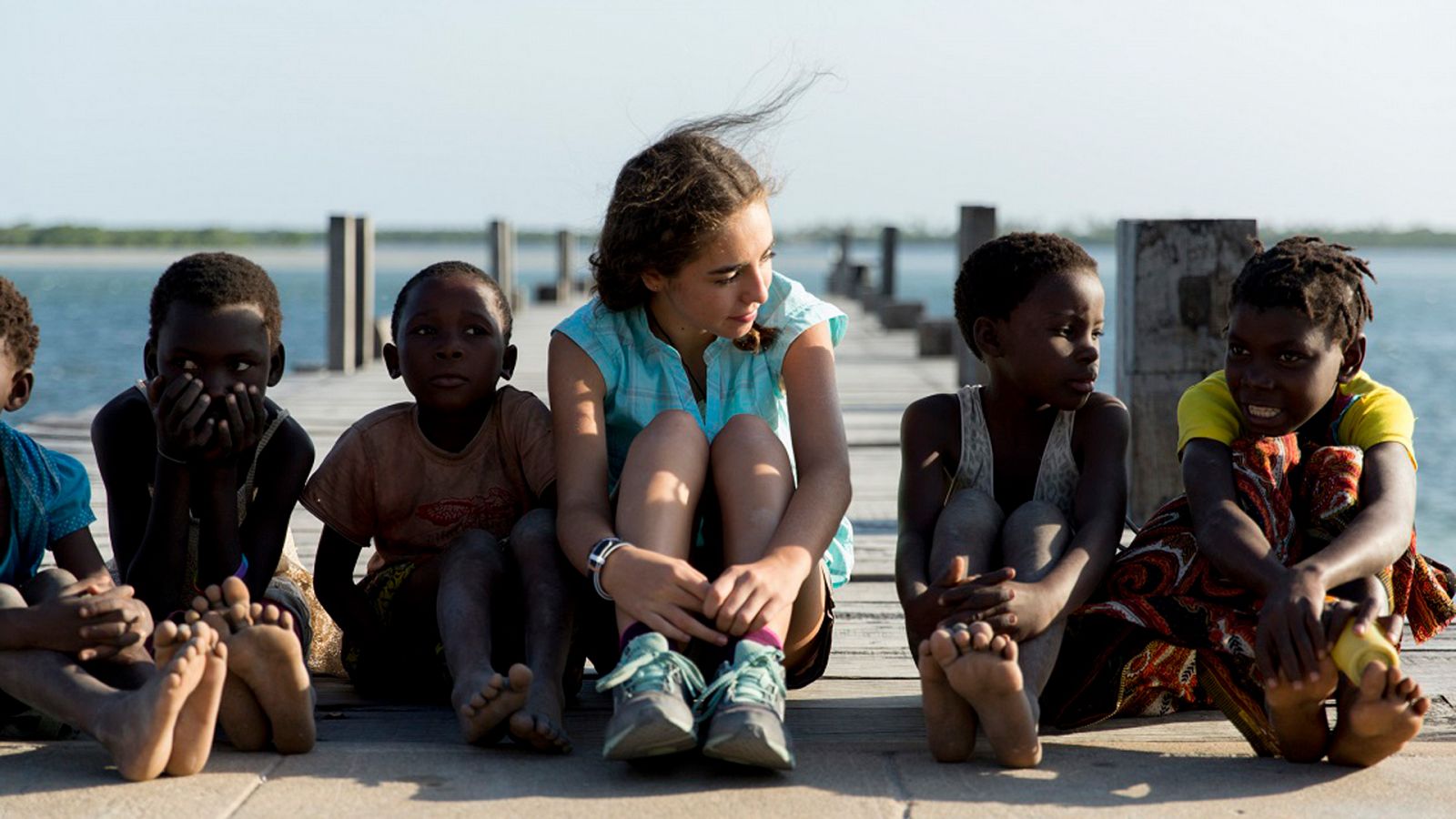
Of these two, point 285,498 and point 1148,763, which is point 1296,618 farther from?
point 285,498

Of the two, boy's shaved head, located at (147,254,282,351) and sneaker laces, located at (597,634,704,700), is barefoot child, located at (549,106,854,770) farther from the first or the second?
boy's shaved head, located at (147,254,282,351)

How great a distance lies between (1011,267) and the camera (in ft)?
9.69

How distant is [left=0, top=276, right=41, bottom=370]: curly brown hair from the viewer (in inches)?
104

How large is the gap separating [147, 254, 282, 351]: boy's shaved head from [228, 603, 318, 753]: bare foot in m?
0.70

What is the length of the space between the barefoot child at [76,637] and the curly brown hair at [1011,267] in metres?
1.52

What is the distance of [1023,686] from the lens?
95.8 inches

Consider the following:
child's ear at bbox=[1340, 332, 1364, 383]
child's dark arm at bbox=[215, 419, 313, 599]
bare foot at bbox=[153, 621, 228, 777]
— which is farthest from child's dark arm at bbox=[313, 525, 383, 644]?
child's ear at bbox=[1340, 332, 1364, 383]

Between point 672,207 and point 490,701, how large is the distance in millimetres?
944

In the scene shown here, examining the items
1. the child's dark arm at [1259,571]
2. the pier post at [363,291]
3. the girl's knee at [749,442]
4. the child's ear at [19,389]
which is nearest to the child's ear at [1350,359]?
the child's dark arm at [1259,571]

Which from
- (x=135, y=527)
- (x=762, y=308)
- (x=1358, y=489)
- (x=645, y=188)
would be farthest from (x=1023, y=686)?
(x=135, y=527)

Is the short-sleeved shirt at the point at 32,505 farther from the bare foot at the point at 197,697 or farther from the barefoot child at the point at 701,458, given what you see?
the barefoot child at the point at 701,458

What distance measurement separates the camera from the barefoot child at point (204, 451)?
2.72 m

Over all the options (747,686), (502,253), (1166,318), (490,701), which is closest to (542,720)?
(490,701)

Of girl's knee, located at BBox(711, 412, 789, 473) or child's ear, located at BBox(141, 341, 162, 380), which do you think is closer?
girl's knee, located at BBox(711, 412, 789, 473)
